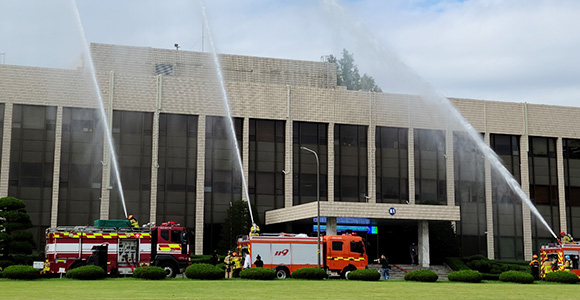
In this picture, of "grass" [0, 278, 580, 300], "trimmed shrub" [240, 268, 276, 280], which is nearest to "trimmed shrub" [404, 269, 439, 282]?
"grass" [0, 278, 580, 300]

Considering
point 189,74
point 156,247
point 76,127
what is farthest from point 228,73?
point 156,247

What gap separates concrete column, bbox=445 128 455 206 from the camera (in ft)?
245

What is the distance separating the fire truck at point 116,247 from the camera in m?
46.5

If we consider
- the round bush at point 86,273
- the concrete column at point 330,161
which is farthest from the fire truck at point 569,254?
the round bush at point 86,273

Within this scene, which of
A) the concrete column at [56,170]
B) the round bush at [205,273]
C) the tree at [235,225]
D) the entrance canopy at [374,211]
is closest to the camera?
the round bush at [205,273]

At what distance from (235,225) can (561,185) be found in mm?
35409

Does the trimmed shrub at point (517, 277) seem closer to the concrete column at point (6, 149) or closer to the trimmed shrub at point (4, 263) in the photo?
the trimmed shrub at point (4, 263)

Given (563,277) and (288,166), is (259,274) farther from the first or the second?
(288,166)

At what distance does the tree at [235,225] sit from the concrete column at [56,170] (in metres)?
14.4

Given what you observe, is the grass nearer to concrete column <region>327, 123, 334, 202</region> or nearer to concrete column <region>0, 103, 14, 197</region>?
concrete column <region>0, 103, 14, 197</region>

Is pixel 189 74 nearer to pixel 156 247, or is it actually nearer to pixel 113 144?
pixel 113 144

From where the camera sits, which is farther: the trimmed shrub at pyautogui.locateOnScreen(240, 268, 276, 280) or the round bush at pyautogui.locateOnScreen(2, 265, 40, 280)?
the trimmed shrub at pyautogui.locateOnScreen(240, 268, 276, 280)

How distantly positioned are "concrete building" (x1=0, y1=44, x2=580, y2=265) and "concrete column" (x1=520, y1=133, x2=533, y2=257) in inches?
5.7

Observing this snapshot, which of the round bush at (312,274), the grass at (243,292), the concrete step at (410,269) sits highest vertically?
the round bush at (312,274)
